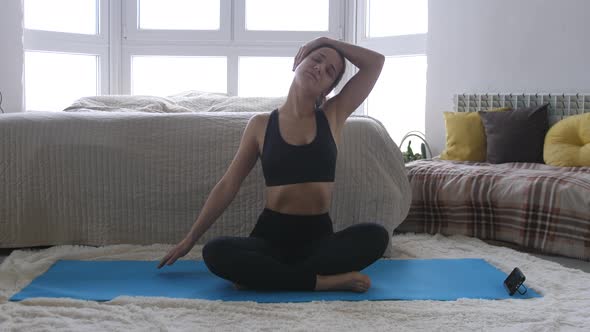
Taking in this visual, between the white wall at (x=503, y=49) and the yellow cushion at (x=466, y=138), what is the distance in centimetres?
38

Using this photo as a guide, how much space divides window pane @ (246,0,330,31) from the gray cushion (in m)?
1.85

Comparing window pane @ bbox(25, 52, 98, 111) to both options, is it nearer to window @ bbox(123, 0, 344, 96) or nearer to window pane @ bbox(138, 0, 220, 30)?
window @ bbox(123, 0, 344, 96)

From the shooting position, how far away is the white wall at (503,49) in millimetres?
3717

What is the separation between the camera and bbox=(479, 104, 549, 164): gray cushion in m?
3.43

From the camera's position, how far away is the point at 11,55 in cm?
421

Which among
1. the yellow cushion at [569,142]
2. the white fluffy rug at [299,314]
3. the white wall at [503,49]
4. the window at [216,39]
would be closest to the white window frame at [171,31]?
the window at [216,39]

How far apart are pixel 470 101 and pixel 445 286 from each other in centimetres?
245

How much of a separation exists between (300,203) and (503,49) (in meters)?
2.63

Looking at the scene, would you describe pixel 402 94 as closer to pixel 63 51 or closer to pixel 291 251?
pixel 63 51

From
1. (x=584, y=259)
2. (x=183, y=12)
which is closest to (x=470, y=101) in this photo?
(x=584, y=259)

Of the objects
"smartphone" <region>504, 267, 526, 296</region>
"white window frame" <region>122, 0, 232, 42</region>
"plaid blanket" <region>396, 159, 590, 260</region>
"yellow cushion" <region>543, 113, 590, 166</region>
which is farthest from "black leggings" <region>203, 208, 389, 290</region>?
"white window frame" <region>122, 0, 232, 42</region>

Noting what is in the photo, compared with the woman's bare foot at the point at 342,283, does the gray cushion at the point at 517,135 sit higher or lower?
higher

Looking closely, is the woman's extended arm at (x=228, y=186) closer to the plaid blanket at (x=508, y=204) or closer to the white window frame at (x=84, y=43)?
the plaid blanket at (x=508, y=204)

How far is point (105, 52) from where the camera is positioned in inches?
190
